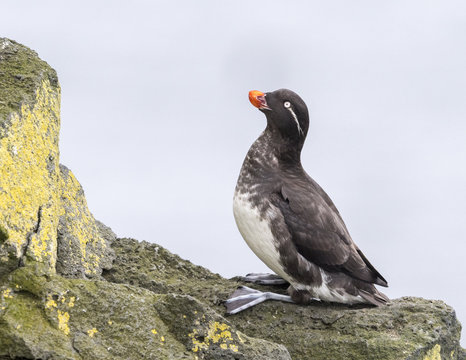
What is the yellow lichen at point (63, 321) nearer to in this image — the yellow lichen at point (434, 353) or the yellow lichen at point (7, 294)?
the yellow lichen at point (7, 294)

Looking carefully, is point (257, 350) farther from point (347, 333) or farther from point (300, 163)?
point (300, 163)

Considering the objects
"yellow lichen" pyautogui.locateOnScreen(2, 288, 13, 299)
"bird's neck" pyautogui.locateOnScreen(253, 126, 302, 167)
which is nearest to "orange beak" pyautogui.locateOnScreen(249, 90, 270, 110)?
"bird's neck" pyautogui.locateOnScreen(253, 126, 302, 167)

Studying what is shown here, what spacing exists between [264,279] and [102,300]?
304cm

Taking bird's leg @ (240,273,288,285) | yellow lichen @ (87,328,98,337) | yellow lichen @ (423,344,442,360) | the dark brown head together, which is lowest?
yellow lichen @ (87,328,98,337)

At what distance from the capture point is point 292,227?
23.5ft

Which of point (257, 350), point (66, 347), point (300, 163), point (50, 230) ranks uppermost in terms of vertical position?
point (300, 163)

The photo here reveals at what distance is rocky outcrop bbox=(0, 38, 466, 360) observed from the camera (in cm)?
487

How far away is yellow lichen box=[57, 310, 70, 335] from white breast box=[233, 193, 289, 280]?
2689 mm

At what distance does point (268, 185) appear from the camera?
739 cm

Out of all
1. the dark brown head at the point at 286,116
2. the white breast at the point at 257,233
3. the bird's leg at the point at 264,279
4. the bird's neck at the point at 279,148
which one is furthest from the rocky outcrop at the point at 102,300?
the dark brown head at the point at 286,116

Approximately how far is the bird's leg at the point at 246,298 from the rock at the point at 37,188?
4.22 feet

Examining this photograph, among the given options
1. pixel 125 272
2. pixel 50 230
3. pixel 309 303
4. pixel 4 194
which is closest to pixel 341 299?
pixel 309 303

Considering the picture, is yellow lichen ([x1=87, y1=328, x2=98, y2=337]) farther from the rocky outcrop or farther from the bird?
the bird

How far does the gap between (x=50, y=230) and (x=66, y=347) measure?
153 cm
